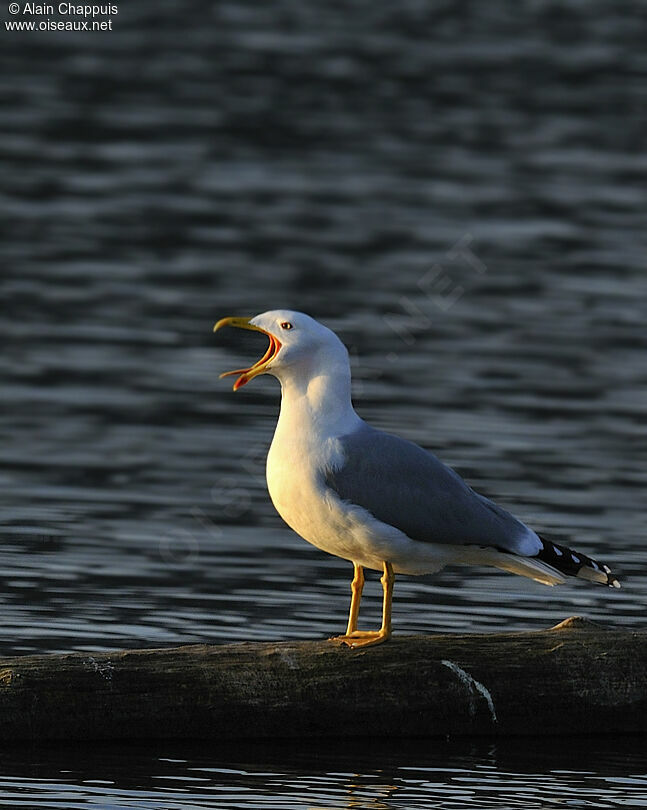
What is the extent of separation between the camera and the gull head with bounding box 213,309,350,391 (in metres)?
9.98

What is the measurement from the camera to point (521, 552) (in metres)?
10.0

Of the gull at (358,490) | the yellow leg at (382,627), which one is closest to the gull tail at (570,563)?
the gull at (358,490)

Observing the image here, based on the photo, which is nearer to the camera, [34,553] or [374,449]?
[374,449]

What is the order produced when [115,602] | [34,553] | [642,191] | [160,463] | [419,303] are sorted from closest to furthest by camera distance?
[115,602] → [34,553] → [160,463] → [419,303] → [642,191]

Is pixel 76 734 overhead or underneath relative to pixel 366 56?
underneath

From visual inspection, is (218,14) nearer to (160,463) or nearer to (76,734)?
(160,463)

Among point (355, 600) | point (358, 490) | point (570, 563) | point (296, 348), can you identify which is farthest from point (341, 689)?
point (296, 348)

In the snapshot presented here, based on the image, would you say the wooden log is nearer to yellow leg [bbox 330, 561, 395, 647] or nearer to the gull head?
yellow leg [bbox 330, 561, 395, 647]

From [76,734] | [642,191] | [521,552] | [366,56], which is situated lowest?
[76,734]

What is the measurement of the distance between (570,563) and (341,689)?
1309 mm

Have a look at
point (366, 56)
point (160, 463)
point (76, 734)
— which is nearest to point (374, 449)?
point (76, 734)

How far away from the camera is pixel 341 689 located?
9.83 m

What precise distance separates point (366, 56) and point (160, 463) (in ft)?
81.1

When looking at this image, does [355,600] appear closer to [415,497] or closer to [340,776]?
[415,497]
